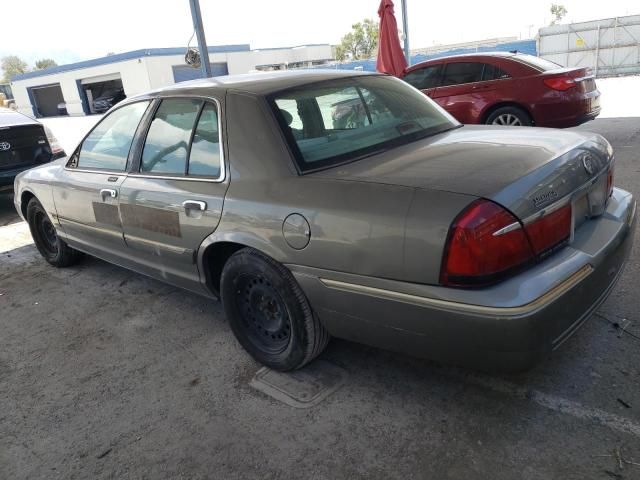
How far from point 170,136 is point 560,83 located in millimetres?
5767

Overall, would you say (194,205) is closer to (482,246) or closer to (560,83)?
(482,246)

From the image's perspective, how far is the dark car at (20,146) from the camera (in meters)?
7.16

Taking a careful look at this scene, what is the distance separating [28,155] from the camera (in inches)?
293

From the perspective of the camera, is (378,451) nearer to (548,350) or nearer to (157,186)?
(548,350)

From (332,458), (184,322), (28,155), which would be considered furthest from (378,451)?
(28,155)

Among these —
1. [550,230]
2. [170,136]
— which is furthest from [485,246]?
[170,136]

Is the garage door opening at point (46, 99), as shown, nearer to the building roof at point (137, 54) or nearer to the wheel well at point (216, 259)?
the building roof at point (137, 54)

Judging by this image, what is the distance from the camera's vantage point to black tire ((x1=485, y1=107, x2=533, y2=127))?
23.8 ft


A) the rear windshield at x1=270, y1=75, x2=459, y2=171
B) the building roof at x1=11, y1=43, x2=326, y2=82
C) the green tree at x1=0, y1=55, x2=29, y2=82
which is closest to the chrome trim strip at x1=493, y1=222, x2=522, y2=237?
the rear windshield at x1=270, y1=75, x2=459, y2=171

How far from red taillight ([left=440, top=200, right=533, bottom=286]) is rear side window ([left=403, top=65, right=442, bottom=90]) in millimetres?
6535

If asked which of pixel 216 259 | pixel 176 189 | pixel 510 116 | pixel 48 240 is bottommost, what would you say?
pixel 48 240

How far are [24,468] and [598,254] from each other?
2755mm

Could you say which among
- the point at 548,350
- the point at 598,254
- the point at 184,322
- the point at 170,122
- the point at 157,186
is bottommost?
the point at 184,322

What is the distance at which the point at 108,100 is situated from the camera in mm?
37812
